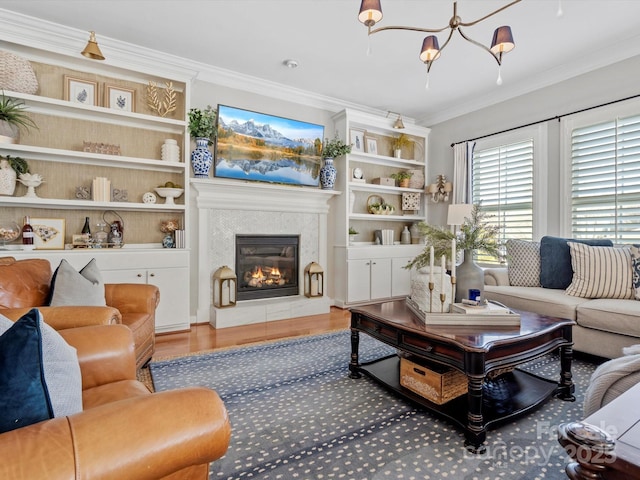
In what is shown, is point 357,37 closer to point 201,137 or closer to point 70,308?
point 201,137

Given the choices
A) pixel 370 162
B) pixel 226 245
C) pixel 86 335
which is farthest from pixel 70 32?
pixel 370 162

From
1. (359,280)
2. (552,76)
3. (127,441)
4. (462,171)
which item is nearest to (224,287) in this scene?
(359,280)

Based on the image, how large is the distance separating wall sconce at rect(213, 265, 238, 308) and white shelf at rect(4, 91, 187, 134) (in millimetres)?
1616

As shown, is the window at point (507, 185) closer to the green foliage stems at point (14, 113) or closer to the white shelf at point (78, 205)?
the white shelf at point (78, 205)

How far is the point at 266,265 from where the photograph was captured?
4383 millimetres

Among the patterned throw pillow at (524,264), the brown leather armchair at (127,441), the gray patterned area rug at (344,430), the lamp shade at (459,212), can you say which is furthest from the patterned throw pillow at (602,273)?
the brown leather armchair at (127,441)

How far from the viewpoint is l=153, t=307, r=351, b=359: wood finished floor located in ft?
9.94

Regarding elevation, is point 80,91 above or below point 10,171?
above

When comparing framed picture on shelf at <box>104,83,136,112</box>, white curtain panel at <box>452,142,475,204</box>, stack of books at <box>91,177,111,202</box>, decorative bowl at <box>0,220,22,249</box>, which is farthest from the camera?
white curtain panel at <box>452,142,475,204</box>

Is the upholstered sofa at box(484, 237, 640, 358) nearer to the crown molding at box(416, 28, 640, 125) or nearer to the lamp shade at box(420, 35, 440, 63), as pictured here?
the crown molding at box(416, 28, 640, 125)

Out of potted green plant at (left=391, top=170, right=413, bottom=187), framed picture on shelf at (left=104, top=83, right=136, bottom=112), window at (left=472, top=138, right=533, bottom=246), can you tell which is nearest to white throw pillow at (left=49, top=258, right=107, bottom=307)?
framed picture on shelf at (left=104, top=83, right=136, bottom=112)

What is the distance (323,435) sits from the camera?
5.55 ft

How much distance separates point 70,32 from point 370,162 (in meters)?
3.77

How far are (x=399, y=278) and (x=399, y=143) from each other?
2045 mm
